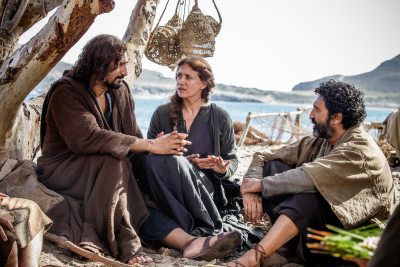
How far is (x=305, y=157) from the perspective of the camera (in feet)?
10.5

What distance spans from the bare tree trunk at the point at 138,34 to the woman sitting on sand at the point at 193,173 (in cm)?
104

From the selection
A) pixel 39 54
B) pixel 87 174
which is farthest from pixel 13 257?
pixel 39 54

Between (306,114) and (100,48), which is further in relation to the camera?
(306,114)

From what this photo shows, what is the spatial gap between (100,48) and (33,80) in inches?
29.9

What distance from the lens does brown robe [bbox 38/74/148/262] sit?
277 cm

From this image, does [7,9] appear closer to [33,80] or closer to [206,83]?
[33,80]

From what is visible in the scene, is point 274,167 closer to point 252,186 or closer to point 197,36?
point 252,186

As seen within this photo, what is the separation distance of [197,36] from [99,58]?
2041 millimetres

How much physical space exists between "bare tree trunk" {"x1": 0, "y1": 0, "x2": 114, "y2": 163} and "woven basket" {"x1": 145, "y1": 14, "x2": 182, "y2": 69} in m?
1.81

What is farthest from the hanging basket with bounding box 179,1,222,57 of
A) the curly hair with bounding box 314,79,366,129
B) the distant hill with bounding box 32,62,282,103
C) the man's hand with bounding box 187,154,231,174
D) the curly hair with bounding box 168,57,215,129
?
the distant hill with bounding box 32,62,282,103

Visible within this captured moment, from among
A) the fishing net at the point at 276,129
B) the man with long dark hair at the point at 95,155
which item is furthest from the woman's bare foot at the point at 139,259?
the fishing net at the point at 276,129

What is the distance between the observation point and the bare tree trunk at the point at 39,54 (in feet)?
9.67

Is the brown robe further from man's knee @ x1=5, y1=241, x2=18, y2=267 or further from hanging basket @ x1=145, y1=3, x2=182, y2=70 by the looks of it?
hanging basket @ x1=145, y1=3, x2=182, y2=70

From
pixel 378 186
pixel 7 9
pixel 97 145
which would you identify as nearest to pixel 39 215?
pixel 97 145
